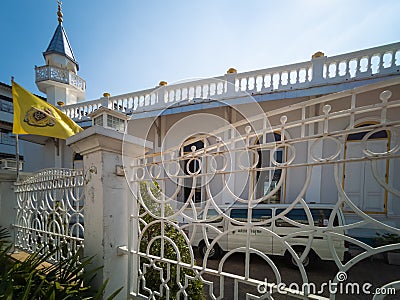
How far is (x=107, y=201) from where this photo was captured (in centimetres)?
143

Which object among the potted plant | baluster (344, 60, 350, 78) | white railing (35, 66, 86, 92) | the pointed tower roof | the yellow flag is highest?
the pointed tower roof

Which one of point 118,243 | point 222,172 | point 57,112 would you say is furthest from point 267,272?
point 57,112

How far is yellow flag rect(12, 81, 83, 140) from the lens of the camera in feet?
10.9

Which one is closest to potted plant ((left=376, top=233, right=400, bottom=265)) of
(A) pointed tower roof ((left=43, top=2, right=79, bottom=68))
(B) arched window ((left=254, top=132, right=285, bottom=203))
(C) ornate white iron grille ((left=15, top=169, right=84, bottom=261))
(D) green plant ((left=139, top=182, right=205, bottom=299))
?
(B) arched window ((left=254, top=132, right=285, bottom=203))

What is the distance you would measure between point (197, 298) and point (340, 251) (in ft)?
8.16

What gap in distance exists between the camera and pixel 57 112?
357 cm

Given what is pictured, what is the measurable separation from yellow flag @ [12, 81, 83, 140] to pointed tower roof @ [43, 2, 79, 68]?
28.2 feet

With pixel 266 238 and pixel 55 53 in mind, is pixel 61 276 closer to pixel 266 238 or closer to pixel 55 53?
pixel 266 238

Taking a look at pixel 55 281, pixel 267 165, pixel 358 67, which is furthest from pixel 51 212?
pixel 358 67

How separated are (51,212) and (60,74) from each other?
9560mm

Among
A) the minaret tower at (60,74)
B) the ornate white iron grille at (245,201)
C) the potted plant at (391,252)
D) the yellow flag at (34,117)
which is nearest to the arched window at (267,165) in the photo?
the ornate white iron grille at (245,201)

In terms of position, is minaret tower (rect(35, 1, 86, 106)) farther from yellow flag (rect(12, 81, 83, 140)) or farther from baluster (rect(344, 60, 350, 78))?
baluster (rect(344, 60, 350, 78))

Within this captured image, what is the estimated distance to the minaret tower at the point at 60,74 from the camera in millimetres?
8977

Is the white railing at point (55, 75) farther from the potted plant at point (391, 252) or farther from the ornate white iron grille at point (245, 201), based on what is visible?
the potted plant at point (391, 252)
